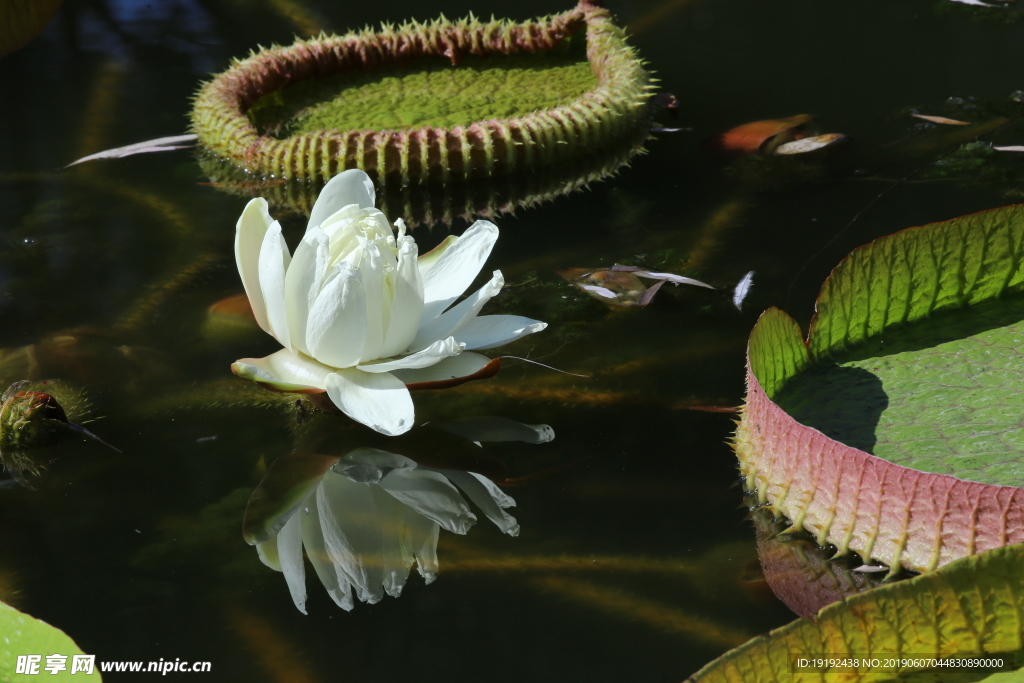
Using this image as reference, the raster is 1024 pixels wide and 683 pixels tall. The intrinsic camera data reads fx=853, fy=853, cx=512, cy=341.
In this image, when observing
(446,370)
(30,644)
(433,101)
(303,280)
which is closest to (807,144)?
(433,101)

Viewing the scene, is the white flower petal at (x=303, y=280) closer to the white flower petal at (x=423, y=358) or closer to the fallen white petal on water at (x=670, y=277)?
the white flower petal at (x=423, y=358)

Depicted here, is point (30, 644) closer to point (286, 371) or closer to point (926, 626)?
point (286, 371)

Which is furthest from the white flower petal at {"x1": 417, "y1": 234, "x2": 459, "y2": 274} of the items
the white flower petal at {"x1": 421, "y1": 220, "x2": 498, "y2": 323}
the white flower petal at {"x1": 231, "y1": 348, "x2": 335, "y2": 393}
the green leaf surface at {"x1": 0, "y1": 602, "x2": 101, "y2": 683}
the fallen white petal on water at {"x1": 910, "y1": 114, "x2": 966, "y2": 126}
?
the fallen white petal on water at {"x1": 910, "y1": 114, "x2": 966, "y2": 126}

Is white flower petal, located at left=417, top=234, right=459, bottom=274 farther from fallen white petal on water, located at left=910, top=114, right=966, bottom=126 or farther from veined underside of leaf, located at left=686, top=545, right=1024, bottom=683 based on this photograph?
fallen white petal on water, located at left=910, top=114, right=966, bottom=126

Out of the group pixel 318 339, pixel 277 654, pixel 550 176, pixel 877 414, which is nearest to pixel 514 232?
pixel 550 176

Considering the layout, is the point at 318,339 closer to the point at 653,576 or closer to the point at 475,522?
the point at 475,522

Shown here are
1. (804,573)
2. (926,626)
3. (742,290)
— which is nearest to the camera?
(926,626)

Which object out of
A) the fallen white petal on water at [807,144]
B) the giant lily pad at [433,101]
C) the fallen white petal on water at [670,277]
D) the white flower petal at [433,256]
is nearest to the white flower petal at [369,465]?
the white flower petal at [433,256]
